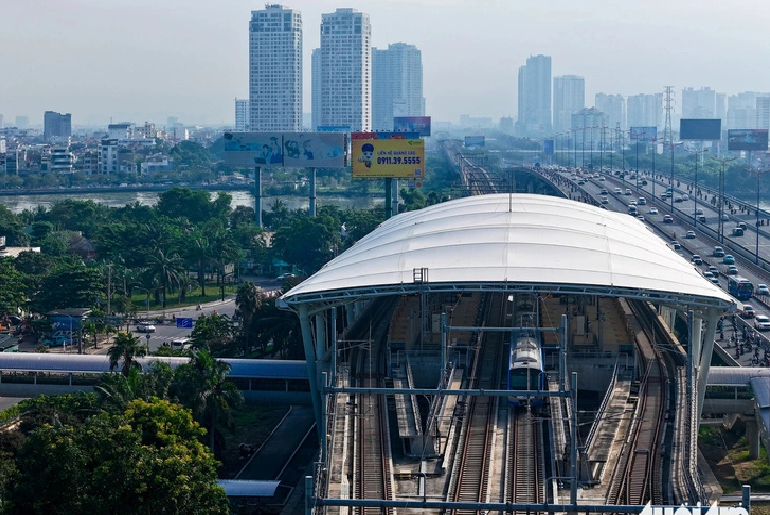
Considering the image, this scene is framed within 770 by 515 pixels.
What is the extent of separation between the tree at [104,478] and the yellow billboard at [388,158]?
48.7 m


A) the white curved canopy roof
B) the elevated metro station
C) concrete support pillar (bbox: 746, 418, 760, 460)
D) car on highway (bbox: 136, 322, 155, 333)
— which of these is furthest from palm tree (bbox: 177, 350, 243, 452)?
car on highway (bbox: 136, 322, 155, 333)

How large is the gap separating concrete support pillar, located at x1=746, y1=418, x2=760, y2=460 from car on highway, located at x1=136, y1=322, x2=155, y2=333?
22758 millimetres

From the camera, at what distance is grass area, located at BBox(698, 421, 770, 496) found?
87.3 feet

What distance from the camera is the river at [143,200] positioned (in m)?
114

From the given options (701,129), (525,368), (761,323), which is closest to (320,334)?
(525,368)

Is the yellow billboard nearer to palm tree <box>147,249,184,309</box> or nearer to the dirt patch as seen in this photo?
palm tree <box>147,249,184,309</box>

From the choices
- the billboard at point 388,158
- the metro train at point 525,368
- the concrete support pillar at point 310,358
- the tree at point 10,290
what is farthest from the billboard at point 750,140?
the concrete support pillar at point 310,358

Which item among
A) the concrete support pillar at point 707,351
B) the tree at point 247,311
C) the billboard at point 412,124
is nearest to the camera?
the concrete support pillar at point 707,351

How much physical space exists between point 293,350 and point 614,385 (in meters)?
10.7

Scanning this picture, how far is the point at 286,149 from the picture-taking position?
7569cm

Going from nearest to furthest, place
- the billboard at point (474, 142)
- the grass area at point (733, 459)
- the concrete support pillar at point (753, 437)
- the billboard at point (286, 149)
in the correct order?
1. the grass area at point (733, 459)
2. the concrete support pillar at point (753, 437)
3. the billboard at point (286, 149)
4. the billboard at point (474, 142)

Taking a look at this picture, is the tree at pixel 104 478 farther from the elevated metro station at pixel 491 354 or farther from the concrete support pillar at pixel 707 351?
the concrete support pillar at pixel 707 351

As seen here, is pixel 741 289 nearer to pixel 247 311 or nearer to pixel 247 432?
pixel 247 311

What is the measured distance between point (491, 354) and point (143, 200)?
96918 mm
